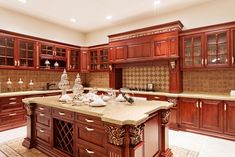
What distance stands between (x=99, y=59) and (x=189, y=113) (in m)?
3.51

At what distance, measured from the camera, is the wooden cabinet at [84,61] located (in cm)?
614

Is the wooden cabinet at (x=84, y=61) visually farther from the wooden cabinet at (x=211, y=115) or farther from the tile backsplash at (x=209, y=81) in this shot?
the wooden cabinet at (x=211, y=115)

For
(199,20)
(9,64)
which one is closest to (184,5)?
(199,20)

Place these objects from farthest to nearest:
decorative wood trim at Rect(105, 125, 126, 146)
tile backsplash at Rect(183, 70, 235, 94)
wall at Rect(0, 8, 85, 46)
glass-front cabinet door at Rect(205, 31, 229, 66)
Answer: wall at Rect(0, 8, 85, 46)
tile backsplash at Rect(183, 70, 235, 94)
glass-front cabinet door at Rect(205, 31, 229, 66)
decorative wood trim at Rect(105, 125, 126, 146)

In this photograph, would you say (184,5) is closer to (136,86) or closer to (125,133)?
(136,86)

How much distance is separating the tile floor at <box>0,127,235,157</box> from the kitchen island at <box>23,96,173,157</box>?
756mm

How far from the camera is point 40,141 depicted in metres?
2.79

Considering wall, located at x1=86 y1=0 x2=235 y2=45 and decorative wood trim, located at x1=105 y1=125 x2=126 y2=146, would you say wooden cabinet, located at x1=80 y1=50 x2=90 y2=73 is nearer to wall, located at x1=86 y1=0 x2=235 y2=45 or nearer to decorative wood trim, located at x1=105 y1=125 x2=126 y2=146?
wall, located at x1=86 y1=0 x2=235 y2=45

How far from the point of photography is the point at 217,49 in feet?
11.8

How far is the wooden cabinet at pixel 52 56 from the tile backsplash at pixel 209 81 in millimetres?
3990

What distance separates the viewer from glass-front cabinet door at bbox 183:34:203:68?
3.80 metres

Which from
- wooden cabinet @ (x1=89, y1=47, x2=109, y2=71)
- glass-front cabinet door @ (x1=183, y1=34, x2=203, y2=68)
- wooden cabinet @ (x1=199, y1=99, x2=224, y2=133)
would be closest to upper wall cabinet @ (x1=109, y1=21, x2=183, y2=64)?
glass-front cabinet door @ (x1=183, y1=34, x2=203, y2=68)

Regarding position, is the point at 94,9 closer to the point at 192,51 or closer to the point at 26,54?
the point at 26,54

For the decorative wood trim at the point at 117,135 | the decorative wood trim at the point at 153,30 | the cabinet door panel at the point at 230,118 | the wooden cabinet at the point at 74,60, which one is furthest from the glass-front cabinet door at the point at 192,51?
the wooden cabinet at the point at 74,60
